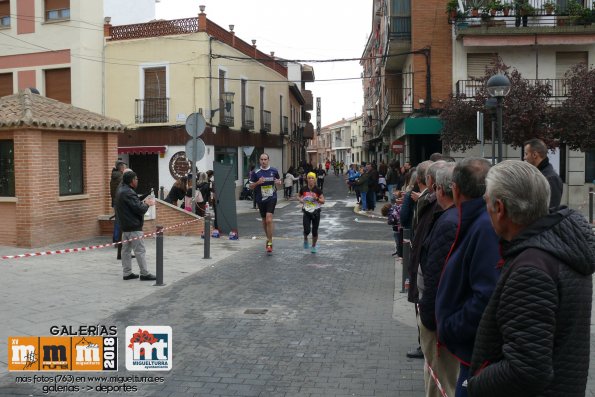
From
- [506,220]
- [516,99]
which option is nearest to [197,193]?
[516,99]

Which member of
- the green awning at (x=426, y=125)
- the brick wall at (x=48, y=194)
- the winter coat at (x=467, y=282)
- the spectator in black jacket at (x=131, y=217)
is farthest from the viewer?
the green awning at (x=426, y=125)

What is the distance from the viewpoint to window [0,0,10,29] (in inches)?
1057

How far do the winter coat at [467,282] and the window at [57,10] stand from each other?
2693 centimetres

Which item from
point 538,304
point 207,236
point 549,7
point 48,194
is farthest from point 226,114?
point 538,304

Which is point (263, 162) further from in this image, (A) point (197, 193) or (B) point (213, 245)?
(A) point (197, 193)

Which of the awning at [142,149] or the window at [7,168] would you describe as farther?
the awning at [142,149]

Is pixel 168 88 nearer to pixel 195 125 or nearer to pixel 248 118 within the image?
pixel 248 118

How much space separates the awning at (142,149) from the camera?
87.0 feet

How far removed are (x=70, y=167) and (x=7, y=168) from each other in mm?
1300

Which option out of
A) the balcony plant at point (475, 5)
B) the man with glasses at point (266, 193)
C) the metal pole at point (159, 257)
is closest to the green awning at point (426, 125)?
the balcony plant at point (475, 5)

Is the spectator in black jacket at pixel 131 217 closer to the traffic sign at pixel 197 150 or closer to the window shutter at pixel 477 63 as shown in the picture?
the traffic sign at pixel 197 150

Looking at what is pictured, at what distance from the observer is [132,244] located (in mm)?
8961

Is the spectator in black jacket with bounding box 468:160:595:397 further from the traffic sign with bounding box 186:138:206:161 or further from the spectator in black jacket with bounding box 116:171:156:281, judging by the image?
the traffic sign with bounding box 186:138:206:161

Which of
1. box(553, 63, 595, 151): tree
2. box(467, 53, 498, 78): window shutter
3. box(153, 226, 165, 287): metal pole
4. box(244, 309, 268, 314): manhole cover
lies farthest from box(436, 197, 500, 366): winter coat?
box(467, 53, 498, 78): window shutter
